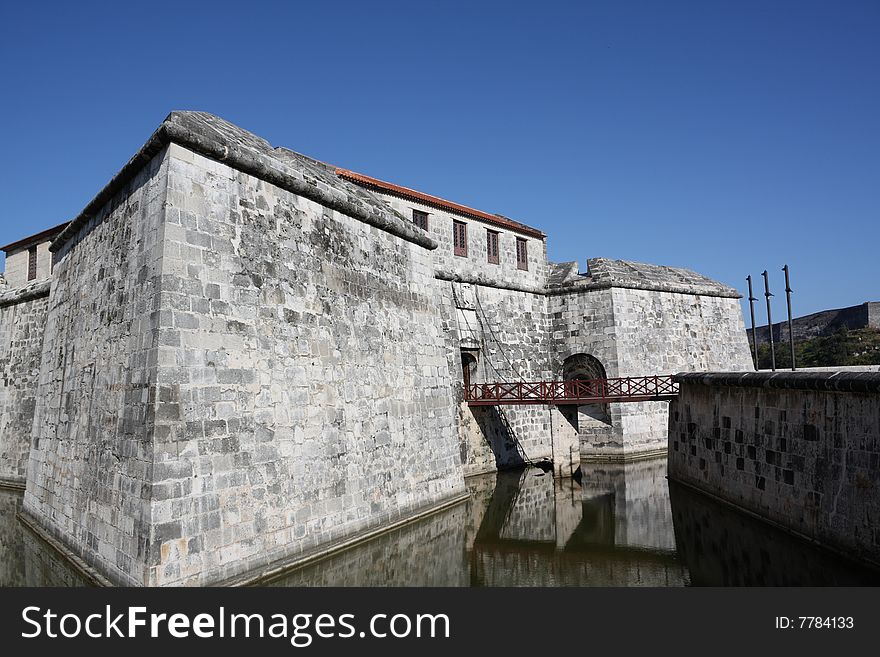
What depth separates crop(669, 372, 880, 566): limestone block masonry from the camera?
768 centimetres

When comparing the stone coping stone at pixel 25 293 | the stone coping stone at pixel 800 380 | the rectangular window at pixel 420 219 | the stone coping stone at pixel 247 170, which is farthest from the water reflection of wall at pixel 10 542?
the stone coping stone at pixel 800 380

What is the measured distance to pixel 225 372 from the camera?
7945 mm

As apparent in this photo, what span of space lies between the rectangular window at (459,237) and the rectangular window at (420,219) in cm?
118

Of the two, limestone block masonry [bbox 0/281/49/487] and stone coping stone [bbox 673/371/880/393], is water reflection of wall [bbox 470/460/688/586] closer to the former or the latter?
stone coping stone [bbox 673/371/880/393]

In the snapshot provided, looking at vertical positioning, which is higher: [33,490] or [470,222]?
[470,222]

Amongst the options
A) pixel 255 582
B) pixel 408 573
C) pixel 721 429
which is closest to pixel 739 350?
pixel 721 429

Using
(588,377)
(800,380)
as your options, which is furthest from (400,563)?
(588,377)

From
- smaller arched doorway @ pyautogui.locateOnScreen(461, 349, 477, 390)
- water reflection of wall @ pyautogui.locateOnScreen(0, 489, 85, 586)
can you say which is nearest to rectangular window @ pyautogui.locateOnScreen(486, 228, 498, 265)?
smaller arched doorway @ pyautogui.locateOnScreen(461, 349, 477, 390)

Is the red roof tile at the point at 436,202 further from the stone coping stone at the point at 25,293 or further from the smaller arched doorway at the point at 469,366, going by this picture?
the stone coping stone at the point at 25,293

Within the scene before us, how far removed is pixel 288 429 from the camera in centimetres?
877

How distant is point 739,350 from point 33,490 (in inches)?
908

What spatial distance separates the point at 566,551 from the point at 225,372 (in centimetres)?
622

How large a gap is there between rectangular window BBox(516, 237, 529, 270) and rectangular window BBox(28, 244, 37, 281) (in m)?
15.2
